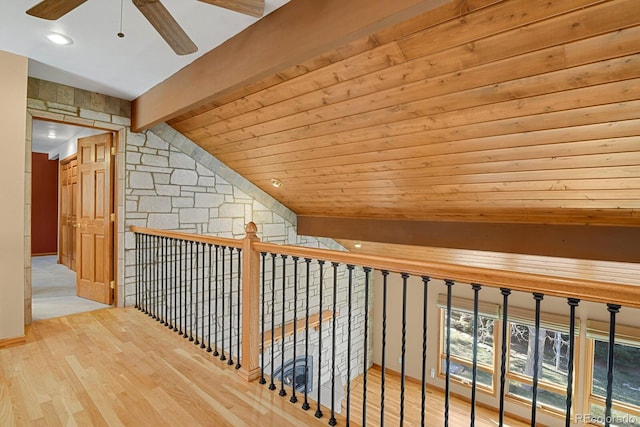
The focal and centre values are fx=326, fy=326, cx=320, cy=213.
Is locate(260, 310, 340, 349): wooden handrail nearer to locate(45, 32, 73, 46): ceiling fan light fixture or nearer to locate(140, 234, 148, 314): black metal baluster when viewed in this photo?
locate(140, 234, 148, 314): black metal baluster

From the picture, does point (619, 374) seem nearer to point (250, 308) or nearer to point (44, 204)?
point (250, 308)

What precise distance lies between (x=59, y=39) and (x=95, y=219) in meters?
2.23

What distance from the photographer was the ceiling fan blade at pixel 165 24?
165 cm

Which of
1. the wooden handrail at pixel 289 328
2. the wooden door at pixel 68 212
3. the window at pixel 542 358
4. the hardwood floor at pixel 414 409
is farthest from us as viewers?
the wooden door at pixel 68 212

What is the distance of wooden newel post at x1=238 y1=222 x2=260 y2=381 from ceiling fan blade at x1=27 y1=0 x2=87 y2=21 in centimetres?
152

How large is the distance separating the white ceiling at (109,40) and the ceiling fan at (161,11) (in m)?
0.31

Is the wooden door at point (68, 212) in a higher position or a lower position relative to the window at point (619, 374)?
higher

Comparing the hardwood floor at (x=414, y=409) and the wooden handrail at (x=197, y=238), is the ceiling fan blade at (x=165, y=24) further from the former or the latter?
the hardwood floor at (x=414, y=409)

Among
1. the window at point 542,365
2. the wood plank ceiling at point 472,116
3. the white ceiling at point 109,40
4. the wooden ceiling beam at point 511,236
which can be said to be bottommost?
the window at point 542,365

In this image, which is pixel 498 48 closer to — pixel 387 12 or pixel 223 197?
pixel 387 12

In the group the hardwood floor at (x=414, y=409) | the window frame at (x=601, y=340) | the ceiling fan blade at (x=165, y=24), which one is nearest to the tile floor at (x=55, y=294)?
the ceiling fan blade at (x=165, y=24)

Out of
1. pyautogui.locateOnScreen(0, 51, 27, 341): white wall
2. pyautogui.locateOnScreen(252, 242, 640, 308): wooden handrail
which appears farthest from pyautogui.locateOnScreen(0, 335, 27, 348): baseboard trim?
pyautogui.locateOnScreen(252, 242, 640, 308): wooden handrail

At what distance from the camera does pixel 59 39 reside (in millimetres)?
2627

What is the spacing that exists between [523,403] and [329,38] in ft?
22.3
